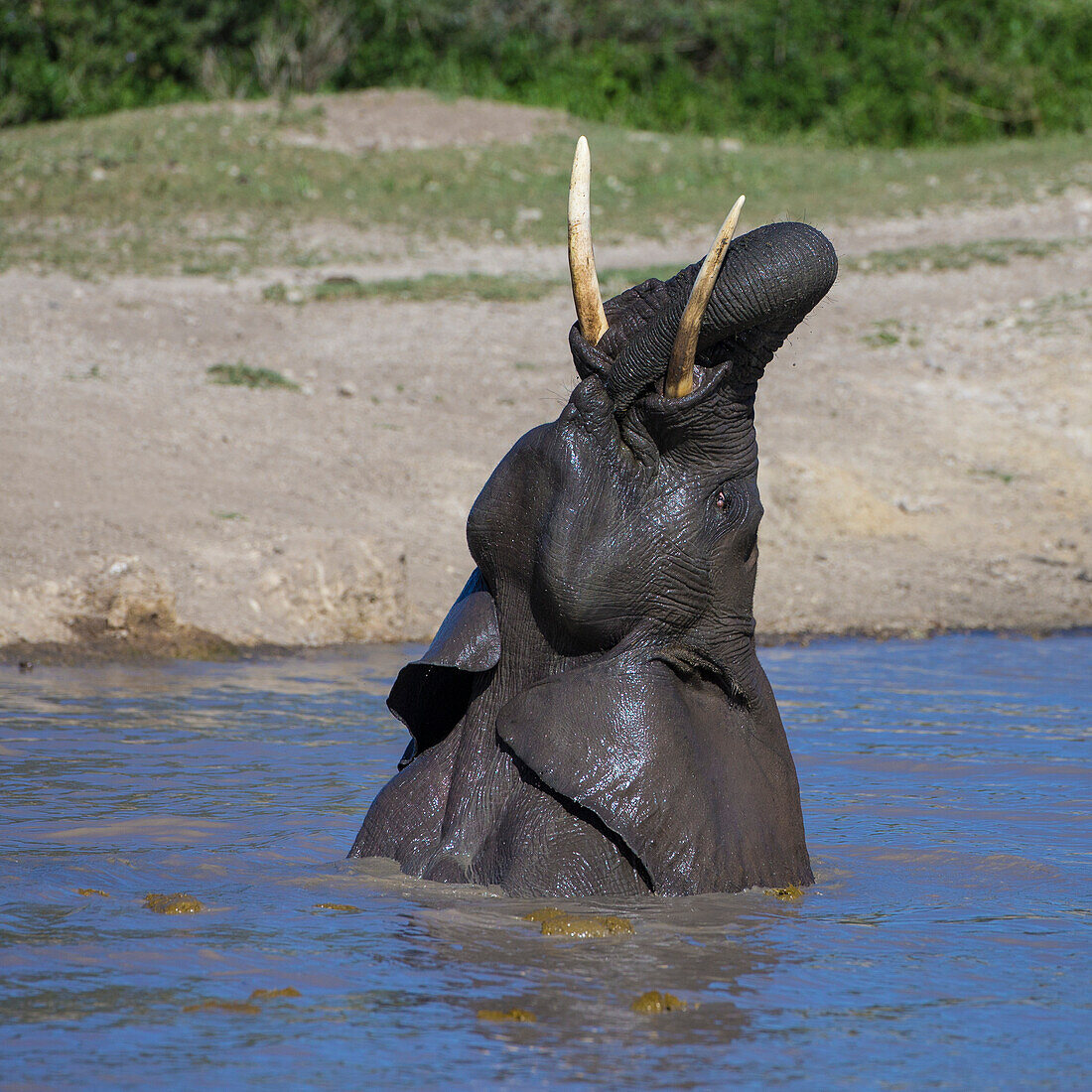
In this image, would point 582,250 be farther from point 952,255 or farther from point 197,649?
point 952,255

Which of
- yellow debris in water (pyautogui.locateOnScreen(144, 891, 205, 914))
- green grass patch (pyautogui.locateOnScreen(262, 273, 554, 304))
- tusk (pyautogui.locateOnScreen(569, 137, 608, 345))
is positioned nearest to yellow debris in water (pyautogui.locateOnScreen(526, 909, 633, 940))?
yellow debris in water (pyautogui.locateOnScreen(144, 891, 205, 914))

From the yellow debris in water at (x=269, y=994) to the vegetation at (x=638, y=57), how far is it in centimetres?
1792

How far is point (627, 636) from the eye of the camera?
316 cm

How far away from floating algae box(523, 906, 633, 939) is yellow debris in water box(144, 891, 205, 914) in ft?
2.39

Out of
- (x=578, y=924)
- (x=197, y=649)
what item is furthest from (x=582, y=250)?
(x=197, y=649)

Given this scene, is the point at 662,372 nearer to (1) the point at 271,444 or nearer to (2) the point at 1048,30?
(1) the point at 271,444

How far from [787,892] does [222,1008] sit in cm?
116

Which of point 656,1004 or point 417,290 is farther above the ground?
point 417,290

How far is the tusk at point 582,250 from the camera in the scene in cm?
297

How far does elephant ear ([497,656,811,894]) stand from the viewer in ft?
10.2

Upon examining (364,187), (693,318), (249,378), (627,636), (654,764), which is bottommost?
(249,378)

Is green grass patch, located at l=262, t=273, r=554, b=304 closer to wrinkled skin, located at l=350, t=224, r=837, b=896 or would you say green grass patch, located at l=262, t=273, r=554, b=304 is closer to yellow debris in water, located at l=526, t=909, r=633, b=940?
wrinkled skin, located at l=350, t=224, r=837, b=896

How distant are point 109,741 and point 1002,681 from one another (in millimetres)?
3555

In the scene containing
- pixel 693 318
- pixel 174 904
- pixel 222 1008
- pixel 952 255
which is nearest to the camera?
pixel 222 1008
